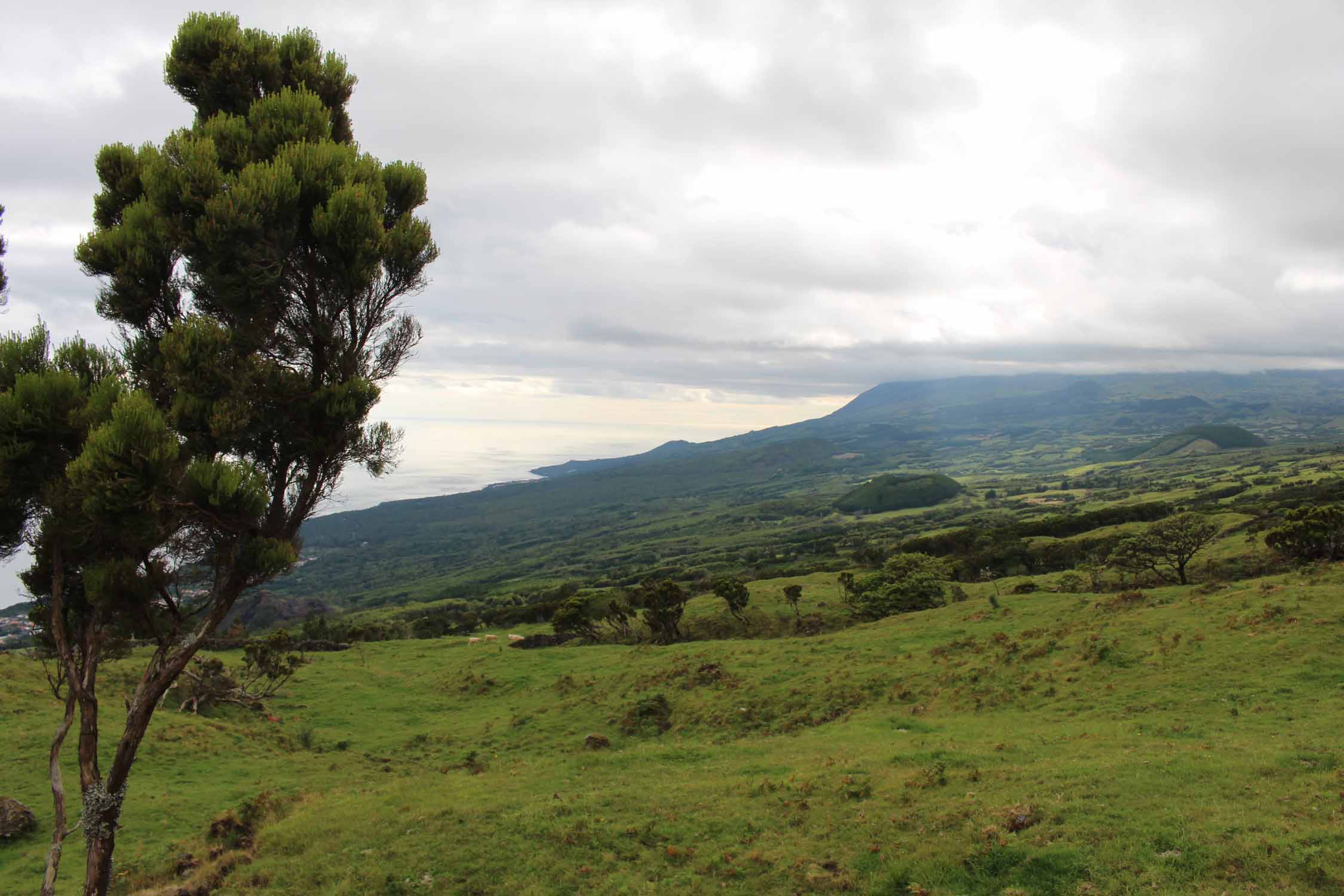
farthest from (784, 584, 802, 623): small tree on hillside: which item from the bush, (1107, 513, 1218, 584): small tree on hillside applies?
(1107, 513, 1218, 584): small tree on hillside

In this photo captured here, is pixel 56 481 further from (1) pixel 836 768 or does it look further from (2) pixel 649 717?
(2) pixel 649 717

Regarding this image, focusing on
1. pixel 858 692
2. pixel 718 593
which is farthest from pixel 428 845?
pixel 718 593

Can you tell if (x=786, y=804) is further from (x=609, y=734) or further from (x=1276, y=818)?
(x=609, y=734)

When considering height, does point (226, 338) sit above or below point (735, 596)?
above

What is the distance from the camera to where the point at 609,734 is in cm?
2609

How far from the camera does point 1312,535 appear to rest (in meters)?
33.8

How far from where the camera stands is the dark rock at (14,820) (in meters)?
17.6

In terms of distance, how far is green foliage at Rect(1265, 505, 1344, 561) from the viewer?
33.3 metres

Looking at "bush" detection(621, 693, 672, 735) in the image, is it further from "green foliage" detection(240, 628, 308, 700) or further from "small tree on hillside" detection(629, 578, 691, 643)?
"green foliage" detection(240, 628, 308, 700)

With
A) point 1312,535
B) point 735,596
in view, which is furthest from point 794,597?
point 1312,535

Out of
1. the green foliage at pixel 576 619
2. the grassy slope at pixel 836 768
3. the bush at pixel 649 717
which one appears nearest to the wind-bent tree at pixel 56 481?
the grassy slope at pixel 836 768

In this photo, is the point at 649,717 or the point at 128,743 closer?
the point at 128,743

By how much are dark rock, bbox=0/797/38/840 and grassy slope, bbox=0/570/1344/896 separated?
1.94ft

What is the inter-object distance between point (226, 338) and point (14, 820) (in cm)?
1893
